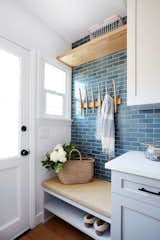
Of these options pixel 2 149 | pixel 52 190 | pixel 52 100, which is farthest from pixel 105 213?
pixel 52 100

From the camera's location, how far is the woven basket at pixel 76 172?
1.68 metres

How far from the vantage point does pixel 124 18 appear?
5.32 feet

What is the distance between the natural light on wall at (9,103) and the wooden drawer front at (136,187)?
1025mm

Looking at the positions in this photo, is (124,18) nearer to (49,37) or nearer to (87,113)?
(49,37)

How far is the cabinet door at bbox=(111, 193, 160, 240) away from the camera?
3.05 feet

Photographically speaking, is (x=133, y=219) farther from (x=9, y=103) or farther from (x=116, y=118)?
Result: (x=9, y=103)

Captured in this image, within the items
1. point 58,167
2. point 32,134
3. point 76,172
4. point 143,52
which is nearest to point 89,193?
point 76,172

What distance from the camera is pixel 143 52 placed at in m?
1.18

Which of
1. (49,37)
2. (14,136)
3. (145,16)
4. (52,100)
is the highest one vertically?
(49,37)

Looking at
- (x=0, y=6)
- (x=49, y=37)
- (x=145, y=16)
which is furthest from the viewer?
(x=49, y=37)

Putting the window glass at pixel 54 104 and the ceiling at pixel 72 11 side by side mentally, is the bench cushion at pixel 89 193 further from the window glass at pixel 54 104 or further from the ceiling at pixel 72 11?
the ceiling at pixel 72 11

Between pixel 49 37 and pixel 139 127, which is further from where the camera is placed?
pixel 49 37

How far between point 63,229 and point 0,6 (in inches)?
92.1

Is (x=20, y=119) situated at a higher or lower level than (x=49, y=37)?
lower
